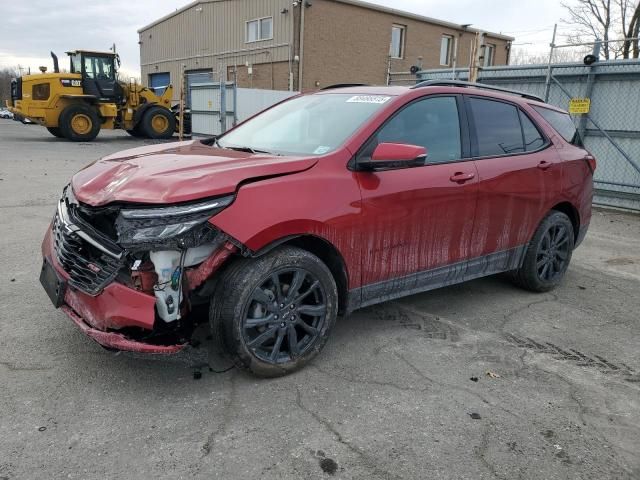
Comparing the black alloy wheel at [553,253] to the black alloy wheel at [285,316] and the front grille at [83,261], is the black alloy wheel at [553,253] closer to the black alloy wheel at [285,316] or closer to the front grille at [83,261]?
the black alloy wheel at [285,316]

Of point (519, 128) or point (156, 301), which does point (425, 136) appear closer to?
point (519, 128)

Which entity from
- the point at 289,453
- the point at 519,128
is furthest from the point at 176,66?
the point at 289,453

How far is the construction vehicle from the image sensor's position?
1888 cm

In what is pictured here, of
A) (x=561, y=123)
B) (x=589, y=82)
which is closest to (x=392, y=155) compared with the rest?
(x=561, y=123)

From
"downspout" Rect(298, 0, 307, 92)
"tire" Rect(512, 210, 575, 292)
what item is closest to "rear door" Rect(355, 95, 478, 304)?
"tire" Rect(512, 210, 575, 292)

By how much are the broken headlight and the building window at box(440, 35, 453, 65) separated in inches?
1140

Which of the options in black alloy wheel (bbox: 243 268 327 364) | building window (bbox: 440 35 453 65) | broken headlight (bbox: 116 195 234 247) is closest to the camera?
broken headlight (bbox: 116 195 234 247)

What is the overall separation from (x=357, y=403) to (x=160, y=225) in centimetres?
142

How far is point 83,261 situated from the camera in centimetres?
294

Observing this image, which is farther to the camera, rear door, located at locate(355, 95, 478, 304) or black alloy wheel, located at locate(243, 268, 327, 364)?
rear door, located at locate(355, 95, 478, 304)

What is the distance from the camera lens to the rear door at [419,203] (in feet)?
11.1

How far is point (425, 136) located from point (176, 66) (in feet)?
99.5

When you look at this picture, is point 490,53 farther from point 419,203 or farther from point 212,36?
point 419,203

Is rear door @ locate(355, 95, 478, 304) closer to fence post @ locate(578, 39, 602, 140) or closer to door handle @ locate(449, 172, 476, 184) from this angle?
door handle @ locate(449, 172, 476, 184)
